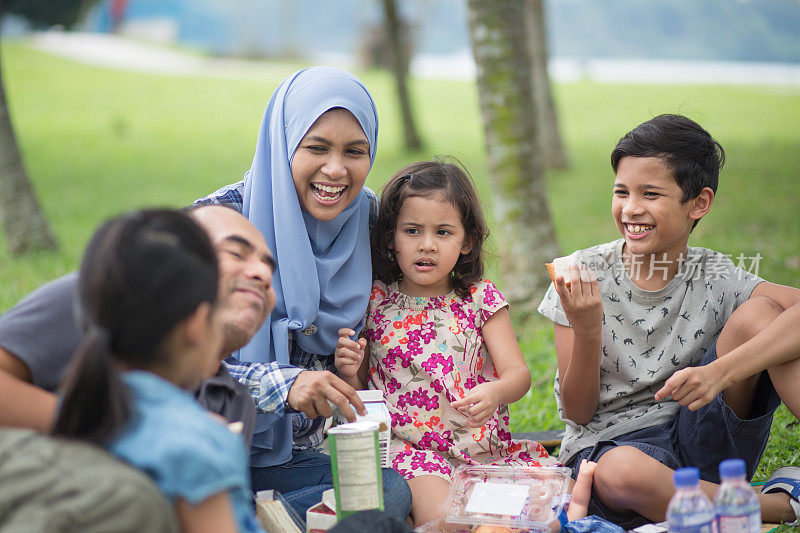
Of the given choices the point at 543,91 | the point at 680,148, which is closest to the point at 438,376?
the point at 680,148

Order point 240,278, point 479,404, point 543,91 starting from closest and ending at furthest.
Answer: point 240,278, point 479,404, point 543,91

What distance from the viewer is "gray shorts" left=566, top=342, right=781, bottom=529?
2930mm

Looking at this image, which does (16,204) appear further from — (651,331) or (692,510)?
(692,510)

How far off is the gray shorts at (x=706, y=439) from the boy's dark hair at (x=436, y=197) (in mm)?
872

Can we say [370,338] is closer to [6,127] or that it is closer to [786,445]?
[786,445]

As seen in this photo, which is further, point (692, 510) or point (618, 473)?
point (618, 473)

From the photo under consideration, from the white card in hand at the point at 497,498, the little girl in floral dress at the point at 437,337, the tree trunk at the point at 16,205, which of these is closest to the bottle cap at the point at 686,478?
the white card in hand at the point at 497,498

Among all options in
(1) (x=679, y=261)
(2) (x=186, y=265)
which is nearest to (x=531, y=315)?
(1) (x=679, y=261)

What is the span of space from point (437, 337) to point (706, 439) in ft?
3.54

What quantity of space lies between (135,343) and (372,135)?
1.69 m

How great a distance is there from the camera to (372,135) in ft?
10.5

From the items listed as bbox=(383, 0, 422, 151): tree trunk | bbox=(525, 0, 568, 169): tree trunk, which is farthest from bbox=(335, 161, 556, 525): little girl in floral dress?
bbox=(383, 0, 422, 151): tree trunk

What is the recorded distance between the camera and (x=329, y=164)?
298 cm

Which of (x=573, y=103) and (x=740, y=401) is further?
(x=573, y=103)
